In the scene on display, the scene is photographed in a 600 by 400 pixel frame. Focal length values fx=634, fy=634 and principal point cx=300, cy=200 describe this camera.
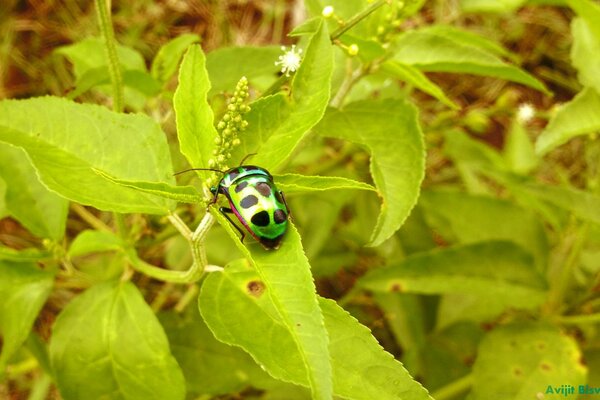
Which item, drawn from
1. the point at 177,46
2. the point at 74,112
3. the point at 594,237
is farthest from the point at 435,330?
the point at 74,112

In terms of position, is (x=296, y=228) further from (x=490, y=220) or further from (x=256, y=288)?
(x=490, y=220)

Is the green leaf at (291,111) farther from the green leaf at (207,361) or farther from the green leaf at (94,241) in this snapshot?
the green leaf at (207,361)

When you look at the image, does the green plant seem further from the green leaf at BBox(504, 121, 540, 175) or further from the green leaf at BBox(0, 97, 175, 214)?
the green leaf at BBox(504, 121, 540, 175)

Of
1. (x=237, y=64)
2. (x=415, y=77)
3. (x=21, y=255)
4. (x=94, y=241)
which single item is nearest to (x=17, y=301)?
(x=21, y=255)

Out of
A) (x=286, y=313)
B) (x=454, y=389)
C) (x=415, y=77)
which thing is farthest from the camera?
(x=454, y=389)

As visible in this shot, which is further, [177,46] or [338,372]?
[177,46]

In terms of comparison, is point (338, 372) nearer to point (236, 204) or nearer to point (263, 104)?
point (236, 204)
